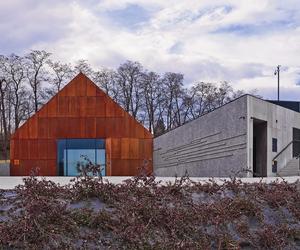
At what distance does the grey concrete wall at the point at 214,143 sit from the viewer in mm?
23094

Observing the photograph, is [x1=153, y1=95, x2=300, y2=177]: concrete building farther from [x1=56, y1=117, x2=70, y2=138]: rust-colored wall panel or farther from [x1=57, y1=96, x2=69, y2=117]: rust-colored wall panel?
[x1=57, y1=96, x2=69, y2=117]: rust-colored wall panel

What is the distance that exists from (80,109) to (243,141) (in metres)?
19.1

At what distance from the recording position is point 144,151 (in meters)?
39.1

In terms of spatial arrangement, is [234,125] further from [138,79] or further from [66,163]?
[138,79]

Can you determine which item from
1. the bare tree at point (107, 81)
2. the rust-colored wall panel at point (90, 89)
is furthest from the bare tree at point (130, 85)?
the rust-colored wall panel at point (90, 89)

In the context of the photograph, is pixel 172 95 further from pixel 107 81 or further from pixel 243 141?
pixel 243 141

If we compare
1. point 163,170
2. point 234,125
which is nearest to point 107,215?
point 234,125

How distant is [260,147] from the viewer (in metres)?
26.9

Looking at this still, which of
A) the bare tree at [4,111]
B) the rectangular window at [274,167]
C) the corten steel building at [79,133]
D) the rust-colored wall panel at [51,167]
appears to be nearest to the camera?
the rectangular window at [274,167]

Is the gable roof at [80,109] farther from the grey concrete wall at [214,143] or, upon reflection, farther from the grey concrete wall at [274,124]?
the grey concrete wall at [274,124]

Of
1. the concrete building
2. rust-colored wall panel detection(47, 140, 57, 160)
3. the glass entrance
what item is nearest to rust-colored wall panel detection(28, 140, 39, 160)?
rust-colored wall panel detection(47, 140, 57, 160)

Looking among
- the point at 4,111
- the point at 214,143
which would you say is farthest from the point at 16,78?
the point at 214,143

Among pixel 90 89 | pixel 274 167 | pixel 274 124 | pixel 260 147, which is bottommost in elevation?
pixel 274 167

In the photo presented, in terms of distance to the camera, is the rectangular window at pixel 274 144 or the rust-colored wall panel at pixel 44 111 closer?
the rectangular window at pixel 274 144
